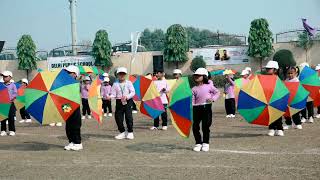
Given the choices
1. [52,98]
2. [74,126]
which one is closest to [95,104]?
[74,126]

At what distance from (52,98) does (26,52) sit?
29701 millimetres

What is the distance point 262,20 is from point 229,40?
6.84 meters

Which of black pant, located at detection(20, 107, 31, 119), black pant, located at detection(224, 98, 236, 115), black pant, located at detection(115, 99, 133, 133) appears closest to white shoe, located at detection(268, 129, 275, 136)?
black pant, located at detection(115, 99, 133, 133)

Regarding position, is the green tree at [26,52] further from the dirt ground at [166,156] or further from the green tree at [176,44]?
the dirt ground at [166,156]

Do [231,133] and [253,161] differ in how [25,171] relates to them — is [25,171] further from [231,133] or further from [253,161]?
[231,133]

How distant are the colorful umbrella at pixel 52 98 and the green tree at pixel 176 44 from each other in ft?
84.9

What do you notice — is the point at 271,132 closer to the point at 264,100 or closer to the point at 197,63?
the point at 264,100

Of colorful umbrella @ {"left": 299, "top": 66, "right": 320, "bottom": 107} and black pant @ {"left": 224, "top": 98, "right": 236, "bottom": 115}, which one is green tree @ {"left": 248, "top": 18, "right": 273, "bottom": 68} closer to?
black pant @ {"left": 224, "top": 98, "right": 236, "bottom": 115}

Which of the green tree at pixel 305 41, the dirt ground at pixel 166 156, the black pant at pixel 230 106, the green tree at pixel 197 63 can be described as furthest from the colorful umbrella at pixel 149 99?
the green tree at pixel 305 41

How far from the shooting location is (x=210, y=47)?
36.9 metres

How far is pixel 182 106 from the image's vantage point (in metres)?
9.92

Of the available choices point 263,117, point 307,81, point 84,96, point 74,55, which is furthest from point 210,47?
point 263,117

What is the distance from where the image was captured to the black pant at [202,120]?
962cm

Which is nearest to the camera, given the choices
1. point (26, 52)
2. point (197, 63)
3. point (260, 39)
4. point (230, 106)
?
point (230, 106)
